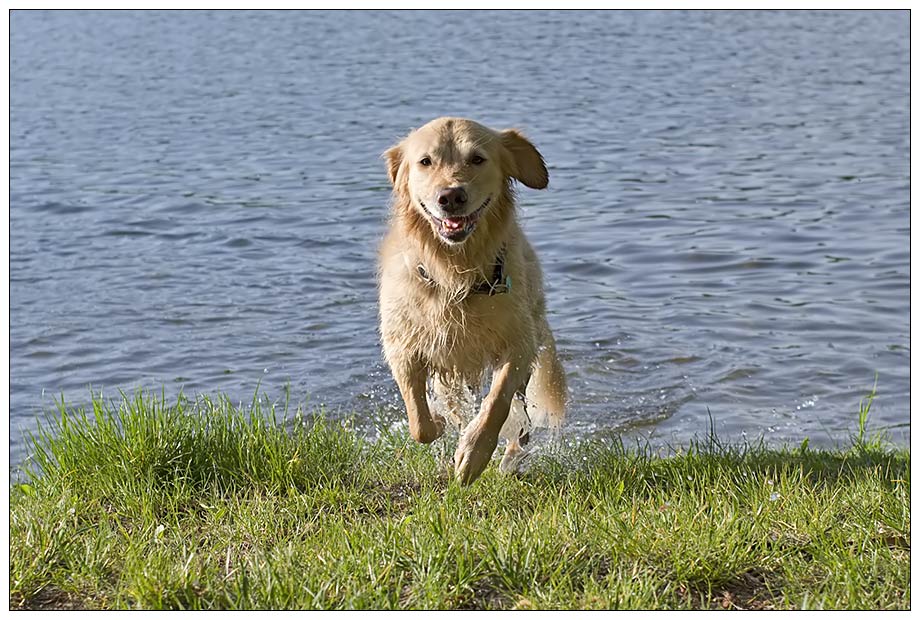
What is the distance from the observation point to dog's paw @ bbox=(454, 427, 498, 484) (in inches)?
197

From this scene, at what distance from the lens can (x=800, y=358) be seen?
7.75 meters

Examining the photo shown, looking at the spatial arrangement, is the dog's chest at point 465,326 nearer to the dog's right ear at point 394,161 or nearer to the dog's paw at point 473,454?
the dog's paw at point 473,454

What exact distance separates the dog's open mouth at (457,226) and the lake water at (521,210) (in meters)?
2.10

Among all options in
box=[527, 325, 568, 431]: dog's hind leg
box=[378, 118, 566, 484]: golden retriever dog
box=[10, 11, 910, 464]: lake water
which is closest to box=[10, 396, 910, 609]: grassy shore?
box=[378, 118, 566, 484]: golden retriever dog

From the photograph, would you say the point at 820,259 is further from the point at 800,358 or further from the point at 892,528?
the point at 892,528

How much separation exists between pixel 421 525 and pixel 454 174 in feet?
4.85

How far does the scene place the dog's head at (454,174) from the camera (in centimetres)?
497

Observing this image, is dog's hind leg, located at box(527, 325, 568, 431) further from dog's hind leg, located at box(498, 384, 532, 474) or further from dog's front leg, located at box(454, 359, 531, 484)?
dog's front leg, located at box(454, 359, 531, 484)

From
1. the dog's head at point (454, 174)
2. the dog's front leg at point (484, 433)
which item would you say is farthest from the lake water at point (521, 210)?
the dog's head at point (454, 174)

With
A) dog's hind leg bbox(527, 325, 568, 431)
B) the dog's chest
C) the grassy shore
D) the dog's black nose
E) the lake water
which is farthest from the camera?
the lake water

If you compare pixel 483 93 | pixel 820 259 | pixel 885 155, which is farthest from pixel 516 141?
pixel 483 93

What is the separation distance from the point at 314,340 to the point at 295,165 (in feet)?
14.9

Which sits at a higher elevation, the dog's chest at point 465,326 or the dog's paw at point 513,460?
the dog's chest at point 465,326

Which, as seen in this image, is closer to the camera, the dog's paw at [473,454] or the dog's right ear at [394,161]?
the dog's paw at [473,454]
